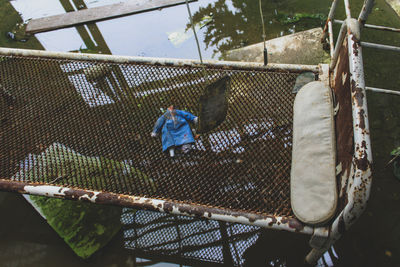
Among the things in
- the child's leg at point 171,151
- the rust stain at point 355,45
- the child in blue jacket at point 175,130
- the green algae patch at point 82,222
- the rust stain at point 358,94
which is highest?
the rust stain at point 355,45

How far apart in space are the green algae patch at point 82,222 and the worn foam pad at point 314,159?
181 cm

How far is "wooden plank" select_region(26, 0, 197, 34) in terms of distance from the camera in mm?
4848

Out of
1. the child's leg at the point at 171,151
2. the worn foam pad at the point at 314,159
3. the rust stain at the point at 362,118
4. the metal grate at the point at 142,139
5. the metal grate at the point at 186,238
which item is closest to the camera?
the rust stain at the point at 362,118

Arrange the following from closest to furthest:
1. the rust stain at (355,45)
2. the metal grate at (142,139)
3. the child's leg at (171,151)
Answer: the rust stain at (355,45), the metal grate at (142,139), the child's leg at (171,151)

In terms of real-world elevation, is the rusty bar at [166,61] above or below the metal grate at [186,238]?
above

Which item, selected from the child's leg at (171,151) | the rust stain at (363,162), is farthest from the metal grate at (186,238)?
the rust stain at (363,162)

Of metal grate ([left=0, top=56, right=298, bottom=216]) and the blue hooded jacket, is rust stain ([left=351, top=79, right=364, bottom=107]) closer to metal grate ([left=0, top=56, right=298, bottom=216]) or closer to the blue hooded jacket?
metal grate ([left=0, top=56, right=298, bottom=216])

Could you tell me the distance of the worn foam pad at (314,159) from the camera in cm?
163

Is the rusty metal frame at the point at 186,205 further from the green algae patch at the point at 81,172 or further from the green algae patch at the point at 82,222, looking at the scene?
the green algae patch at the point at 82,222

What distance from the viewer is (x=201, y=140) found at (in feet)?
7.88

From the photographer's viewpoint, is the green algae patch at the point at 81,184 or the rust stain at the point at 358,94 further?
the green algae patch at the point at 81,184

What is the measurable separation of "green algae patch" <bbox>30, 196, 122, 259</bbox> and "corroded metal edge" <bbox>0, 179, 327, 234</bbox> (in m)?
0.62

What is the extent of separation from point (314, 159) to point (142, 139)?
58.6 inches

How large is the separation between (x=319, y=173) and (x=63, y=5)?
5.77 metres
